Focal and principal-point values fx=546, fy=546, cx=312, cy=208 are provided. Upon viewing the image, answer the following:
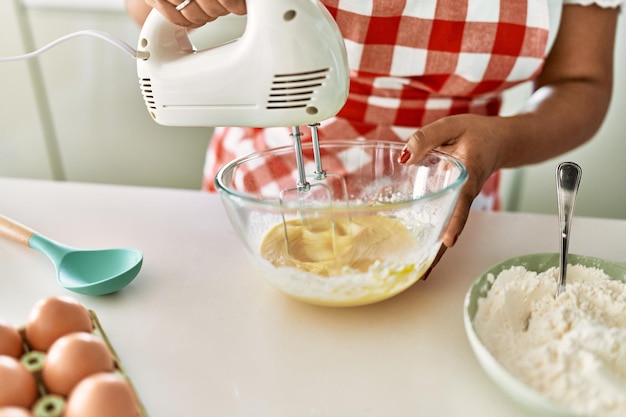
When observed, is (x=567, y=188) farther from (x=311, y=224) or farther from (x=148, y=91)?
(x=148, y=91)

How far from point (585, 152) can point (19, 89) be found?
1.51 metres

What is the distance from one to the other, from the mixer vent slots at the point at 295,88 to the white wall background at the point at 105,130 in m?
1.01

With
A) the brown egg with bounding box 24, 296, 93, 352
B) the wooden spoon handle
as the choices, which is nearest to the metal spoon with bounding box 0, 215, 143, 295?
the wooden spoon handle

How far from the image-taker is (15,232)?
65 cm

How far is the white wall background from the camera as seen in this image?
4.33ft

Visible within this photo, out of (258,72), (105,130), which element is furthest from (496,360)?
(105,130)

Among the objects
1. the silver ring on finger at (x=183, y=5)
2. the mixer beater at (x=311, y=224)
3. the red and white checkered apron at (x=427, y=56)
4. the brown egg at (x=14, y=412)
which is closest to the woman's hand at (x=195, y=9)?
the silver ring on finger at (x=183, y=5)

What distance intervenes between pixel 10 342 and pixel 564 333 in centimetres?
44

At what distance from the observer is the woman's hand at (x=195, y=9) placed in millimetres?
469

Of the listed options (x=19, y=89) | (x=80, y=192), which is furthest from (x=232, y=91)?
(x=19, y=89)

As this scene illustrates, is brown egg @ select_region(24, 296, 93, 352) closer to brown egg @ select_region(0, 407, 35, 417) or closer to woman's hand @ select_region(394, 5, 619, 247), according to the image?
brown egg @ select_region(0, 407, 35, 417)

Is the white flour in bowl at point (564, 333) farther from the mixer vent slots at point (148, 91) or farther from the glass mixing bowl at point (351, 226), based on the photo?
the mixer vent slots at point (148, 91)

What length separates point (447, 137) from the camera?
62 centimetres

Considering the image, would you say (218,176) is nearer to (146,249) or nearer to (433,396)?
(146,249)
